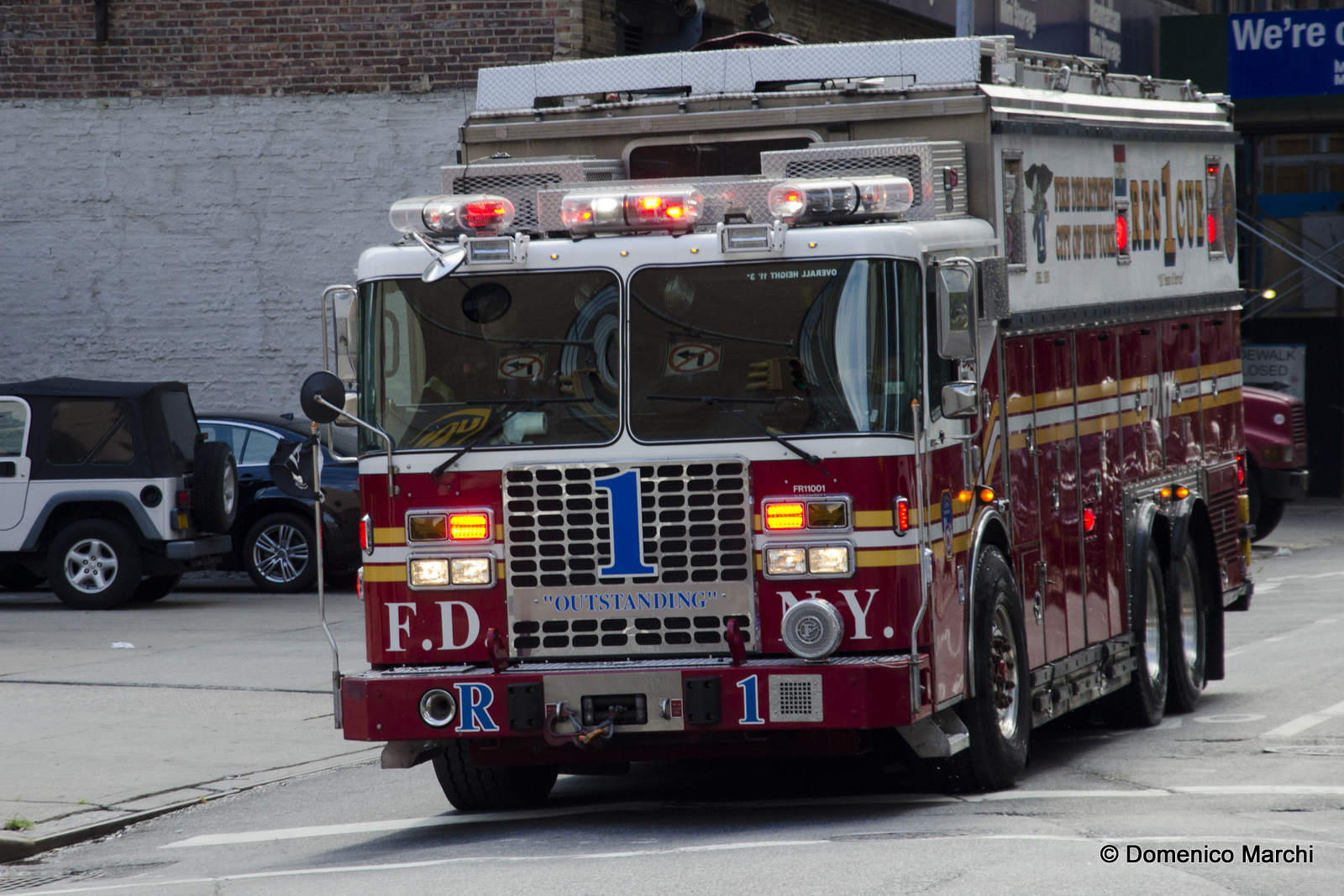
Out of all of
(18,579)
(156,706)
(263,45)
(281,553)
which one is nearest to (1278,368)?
(263,45)

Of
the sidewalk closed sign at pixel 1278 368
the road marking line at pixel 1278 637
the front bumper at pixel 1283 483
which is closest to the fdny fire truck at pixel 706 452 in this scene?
the road marking line at pixel 1278 637

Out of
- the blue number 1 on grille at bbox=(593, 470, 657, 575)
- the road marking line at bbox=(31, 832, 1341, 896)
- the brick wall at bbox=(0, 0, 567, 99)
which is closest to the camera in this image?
the road marking line at bbox=(31, 832, 1341, 896)

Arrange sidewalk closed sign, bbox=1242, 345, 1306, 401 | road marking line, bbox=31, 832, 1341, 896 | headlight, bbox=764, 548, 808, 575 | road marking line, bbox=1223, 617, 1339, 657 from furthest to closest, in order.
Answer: sidewalk closed sign, bbox=1242, 345, 1306, 401, road marking line, bbox=1223, 617, 1339, 657, headlight, bbox=764, 548, 808, 575, road marking line, bbox=31, 832, 1341, 896

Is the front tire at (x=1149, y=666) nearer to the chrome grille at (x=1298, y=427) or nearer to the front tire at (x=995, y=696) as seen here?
the front tire at (x=995, y=696)

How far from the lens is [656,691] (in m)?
7.84

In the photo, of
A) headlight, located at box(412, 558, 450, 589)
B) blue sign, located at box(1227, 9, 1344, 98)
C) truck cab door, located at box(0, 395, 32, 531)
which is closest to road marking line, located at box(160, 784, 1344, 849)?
headlight, located at box(412, 558, 450, 589)

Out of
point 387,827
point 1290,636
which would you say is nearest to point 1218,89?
point 1290,636

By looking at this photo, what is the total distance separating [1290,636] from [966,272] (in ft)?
26.9

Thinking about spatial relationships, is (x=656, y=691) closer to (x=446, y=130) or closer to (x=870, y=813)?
(x=870, y=813)

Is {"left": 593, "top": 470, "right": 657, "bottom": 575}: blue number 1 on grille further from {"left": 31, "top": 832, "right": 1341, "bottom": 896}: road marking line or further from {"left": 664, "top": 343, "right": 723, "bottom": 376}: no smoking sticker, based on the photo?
{"left": 31, "top": 832, "right": 1341, "bottom": 896}: road marking line

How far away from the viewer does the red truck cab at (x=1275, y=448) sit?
865 inches

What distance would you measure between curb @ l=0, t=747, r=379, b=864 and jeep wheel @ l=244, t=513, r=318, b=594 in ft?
27.0

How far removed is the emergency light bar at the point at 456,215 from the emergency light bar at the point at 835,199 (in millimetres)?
1135

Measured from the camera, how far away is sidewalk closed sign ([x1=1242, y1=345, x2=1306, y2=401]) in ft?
96.5
